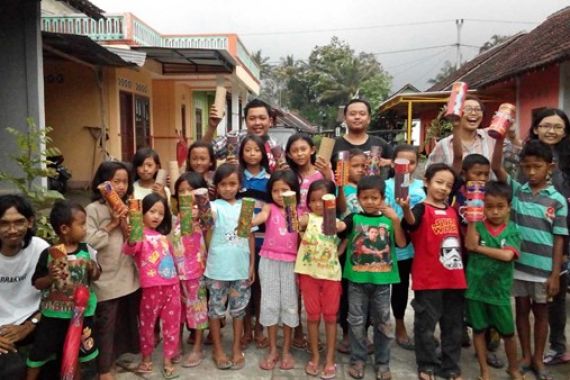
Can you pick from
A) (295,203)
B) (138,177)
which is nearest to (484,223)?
(295,203)

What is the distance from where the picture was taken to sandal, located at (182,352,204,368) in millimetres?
3236

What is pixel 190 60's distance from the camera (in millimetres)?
11508

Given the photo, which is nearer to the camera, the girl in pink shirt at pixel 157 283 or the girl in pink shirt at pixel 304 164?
the girl in pink shirt at pixel 157 283

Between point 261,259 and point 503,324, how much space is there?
1539mm

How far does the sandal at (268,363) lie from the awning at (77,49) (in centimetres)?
632

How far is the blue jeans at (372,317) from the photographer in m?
3.04

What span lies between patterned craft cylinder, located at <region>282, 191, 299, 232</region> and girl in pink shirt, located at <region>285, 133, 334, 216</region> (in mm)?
220

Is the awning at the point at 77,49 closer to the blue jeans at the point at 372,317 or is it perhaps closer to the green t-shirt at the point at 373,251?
the green t-shirt at the point at 373,251

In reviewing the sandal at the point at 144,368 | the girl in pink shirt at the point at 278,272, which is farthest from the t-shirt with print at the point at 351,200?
the sandal at the point at 144,368

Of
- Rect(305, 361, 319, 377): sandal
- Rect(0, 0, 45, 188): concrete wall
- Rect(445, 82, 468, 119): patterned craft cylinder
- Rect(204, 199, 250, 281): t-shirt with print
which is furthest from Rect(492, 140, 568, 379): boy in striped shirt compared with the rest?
Rect(0, 0, 45, 188): concrete wall

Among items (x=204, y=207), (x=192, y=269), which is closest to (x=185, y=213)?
(x=204, y=207)

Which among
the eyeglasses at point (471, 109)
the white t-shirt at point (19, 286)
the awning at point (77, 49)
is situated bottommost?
the white t-shirt at point (19, 286)

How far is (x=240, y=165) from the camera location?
3.51 meters

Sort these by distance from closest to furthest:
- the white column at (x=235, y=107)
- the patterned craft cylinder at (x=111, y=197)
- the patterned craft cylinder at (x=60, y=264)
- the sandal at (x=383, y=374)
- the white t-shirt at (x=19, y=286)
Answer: the patterned craft cylinder at (x=60, y=264)
the white t-shirt at (x=19, y=286)
the patterned craft cylinder at (x=111, y=197)
the sandal at (x=383, y=374)
the white column at (x=235, y=107)
